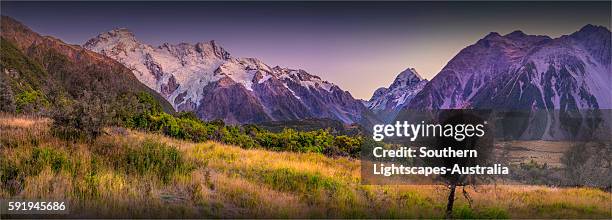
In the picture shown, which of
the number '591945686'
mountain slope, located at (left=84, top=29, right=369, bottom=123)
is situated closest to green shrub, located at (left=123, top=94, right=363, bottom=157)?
the number '591945686'

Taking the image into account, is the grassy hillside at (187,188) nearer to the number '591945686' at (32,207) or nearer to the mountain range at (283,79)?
the number '591945686' at (32,207)

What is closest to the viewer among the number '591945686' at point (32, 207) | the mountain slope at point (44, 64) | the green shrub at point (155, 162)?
the number '591945686' at point (32, 207)

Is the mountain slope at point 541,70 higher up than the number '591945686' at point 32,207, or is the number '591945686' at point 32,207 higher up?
the mountain slope at point 541,70

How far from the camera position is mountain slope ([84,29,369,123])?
2044 inches

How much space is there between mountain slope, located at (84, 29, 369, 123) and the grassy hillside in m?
29.3

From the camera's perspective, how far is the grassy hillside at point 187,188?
939 centimetres

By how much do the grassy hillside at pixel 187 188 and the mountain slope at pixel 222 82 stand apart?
29.3 m

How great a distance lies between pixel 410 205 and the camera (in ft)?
40.5

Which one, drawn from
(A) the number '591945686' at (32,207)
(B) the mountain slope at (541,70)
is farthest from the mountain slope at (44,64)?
(B) the mountain slope at (541,70)

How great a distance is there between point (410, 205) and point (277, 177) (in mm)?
3752

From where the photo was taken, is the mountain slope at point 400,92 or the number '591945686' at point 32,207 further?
the mountain slope at point 400,92

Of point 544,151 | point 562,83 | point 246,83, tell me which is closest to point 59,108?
point 544,151

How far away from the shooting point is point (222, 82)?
75938 mm

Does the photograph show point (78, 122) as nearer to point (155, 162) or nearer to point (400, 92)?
point (155, 162)
